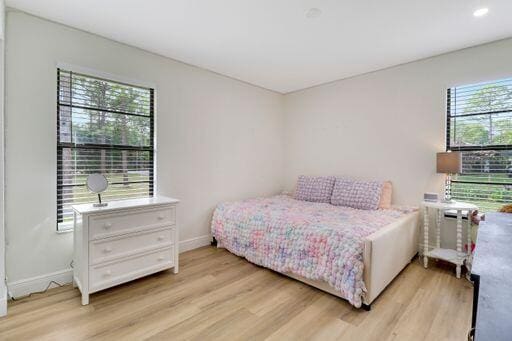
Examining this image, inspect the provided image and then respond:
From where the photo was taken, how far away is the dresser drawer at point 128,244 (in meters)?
2.15

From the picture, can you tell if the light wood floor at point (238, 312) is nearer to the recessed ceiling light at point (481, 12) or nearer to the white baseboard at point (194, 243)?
the white baseboard at point (194, 243)

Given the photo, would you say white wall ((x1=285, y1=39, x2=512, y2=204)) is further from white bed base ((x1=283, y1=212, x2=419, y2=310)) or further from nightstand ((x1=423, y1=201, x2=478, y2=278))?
white bed base ((x1=283, y1=212, x2=419, y2=310))

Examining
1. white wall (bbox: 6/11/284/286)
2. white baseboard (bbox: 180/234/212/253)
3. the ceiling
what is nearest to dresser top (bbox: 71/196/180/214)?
white wall (bbox: 6/11/284/286)

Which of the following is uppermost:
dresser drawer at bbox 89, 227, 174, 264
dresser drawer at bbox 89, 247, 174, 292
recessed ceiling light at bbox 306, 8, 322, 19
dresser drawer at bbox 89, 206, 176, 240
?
recessed ceiling light at bbox 306, 8, 322, 19

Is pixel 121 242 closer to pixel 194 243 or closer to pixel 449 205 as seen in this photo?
pixel 194 243

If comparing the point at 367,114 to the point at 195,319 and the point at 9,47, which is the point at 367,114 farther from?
the point at 9,47

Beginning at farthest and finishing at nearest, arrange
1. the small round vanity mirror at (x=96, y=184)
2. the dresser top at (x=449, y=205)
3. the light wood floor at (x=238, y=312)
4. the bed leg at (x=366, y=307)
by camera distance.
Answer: the dresser top at (x=449, y=205) → the small round vanity mirror at (x=96, y=184) → the bed leg at (x=366, y=307) → the light wood floor at (x=238, y=312)

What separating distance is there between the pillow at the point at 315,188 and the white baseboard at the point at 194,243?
146 cm

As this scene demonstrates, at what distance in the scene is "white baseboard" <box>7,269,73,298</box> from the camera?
217cm

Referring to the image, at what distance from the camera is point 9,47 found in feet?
7.02

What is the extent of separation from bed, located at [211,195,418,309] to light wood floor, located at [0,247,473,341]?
0.16 metres

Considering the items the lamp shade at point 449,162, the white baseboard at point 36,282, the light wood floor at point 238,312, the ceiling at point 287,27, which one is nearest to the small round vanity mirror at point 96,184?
the white baseboard at point 36,282

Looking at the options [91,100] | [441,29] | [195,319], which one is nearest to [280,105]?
[441,29]

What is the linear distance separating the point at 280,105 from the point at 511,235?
3.78m
